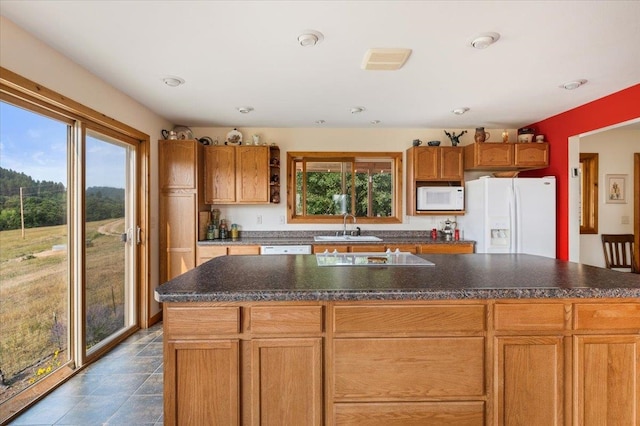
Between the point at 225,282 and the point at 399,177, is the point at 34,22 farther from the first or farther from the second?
the point at 399,177

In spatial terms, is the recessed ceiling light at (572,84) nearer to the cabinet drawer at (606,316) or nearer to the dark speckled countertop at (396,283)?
the dark speckled countertop at (396,283)

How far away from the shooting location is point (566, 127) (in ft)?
11.8

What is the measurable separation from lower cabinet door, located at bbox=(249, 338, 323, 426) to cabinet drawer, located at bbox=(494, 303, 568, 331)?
3.07 feet

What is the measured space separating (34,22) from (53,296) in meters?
1.88

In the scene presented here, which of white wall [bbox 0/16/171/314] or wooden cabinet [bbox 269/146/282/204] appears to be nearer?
white wall [bbox 0/16/171/314]

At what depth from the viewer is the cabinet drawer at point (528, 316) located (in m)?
1.47

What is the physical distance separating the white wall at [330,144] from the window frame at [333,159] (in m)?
0.06

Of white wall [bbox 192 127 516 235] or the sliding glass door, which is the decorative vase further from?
the sliding glass door

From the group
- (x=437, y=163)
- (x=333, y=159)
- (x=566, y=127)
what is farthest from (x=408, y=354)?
(x=566, y=127)

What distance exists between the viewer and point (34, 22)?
1.82 m

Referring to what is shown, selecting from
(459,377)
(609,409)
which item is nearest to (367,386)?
(459,377)

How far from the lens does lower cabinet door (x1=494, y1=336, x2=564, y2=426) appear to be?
57.9 inches

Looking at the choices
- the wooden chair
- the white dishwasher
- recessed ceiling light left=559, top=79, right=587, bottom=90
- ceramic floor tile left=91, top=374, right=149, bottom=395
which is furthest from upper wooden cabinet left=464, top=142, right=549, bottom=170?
ceramic floor tile left=91, top=374, right=149, bottom=395

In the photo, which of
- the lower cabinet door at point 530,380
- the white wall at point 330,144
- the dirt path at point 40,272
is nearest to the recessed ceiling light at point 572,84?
the white wall at point 330,144
